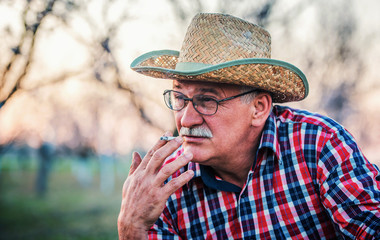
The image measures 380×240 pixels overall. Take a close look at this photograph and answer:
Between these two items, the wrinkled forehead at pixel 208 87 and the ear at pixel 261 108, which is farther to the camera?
the ear at pixel 261 108

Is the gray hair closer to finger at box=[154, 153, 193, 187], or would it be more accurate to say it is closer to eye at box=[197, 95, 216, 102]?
eye at box=[197, 95, 216, 102]

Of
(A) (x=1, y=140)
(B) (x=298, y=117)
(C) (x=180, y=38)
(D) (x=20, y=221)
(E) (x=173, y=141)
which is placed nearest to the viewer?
(E) (x=173, y=141)

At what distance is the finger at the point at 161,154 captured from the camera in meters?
2.20

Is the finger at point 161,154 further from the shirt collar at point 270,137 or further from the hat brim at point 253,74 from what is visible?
the shirt collar at point 270,137

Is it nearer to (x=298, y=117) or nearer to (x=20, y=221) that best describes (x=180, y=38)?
(x=298, y=117)

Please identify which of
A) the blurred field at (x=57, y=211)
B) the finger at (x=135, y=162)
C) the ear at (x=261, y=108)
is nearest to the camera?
the finger at (x=135, y=162)

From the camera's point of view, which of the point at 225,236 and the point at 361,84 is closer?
the point at 225,236

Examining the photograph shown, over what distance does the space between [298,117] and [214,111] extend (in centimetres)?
77

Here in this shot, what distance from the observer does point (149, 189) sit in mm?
2197

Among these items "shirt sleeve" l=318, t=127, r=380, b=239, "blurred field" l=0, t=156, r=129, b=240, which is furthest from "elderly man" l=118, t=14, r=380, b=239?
"blurred field" l=0, t=156, r=129, b=240

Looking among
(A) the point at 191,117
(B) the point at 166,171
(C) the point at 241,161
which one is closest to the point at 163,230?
(B) the point at 166,171

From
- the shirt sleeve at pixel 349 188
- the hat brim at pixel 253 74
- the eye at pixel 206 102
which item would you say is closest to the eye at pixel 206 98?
the eye at pixel 206 102

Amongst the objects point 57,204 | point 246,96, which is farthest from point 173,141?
point 57,204

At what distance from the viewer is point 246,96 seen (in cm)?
249
